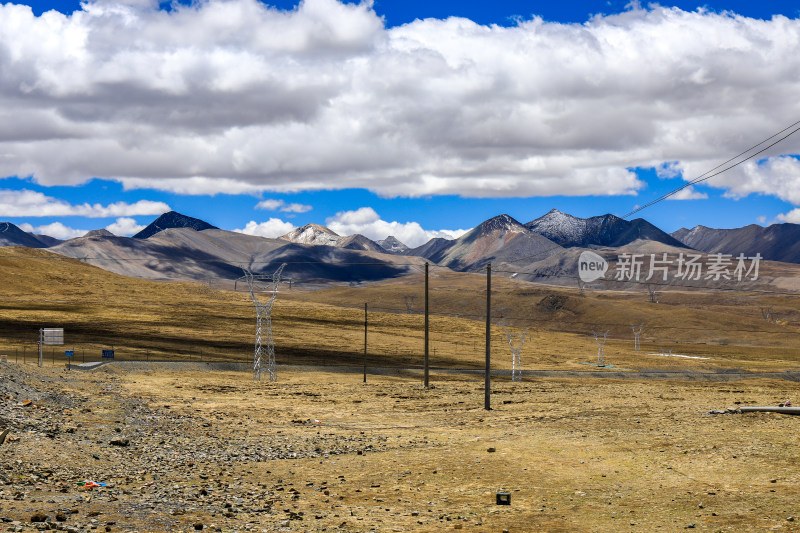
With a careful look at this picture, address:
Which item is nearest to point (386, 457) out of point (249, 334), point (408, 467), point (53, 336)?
point (408, 467)

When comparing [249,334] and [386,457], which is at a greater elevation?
[386,457]

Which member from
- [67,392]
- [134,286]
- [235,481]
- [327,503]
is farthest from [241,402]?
[134,286]

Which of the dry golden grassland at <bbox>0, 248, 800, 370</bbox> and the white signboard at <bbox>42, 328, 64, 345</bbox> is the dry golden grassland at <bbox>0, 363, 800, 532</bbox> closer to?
the white signboard at <bbox>42, 328, 64, 345</bbox>

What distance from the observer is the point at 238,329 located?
132 m

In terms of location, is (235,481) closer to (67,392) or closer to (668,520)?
(668,520)

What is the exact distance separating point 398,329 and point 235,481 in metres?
133

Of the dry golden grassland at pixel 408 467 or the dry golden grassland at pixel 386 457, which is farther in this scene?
the dry golden grassland at pixel 386 457

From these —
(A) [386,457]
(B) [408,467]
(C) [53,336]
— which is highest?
(C) [53,336]

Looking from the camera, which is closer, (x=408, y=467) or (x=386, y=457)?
(x=408, y=467)

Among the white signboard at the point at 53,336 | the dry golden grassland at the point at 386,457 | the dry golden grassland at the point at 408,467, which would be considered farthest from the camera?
the white signboard at the point at 53,336

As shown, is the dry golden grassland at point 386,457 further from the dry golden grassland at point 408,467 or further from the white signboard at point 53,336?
the white signboard at point 53,336

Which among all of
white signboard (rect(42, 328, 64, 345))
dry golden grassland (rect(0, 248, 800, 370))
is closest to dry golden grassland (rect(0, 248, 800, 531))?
white signboard (rect(42, 328, 64, 345))

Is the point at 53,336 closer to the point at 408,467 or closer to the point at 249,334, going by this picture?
A: the point at 249,334

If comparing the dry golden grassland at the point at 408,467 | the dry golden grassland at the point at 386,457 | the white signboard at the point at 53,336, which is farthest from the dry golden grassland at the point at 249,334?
the dry golden grassland at the point at 408,467
